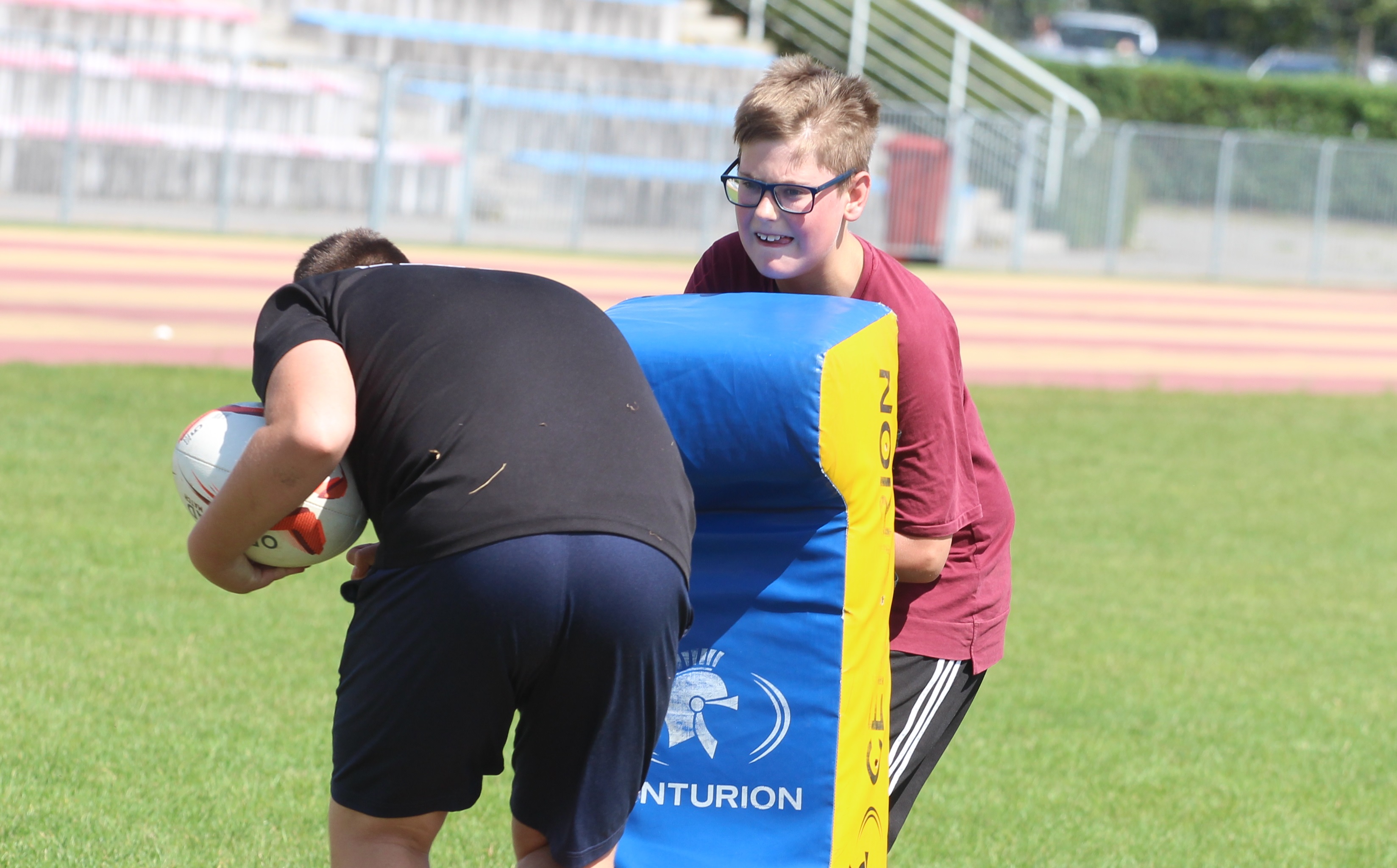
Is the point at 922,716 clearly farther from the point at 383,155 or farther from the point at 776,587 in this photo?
the point at 383,155

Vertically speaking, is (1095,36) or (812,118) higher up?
A: (1095,36)

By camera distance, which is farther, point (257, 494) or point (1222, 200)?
point (1222, 200)

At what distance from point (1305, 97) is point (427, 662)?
36337 millimetres

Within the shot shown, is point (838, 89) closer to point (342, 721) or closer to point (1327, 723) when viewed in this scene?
point (342, 721)

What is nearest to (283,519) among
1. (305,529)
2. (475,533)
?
(305,529)

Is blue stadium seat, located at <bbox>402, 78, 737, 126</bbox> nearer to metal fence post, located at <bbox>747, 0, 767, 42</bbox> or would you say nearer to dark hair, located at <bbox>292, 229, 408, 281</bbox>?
metal fence post, located at <bbox>747, 0, 767, 42</bbox>

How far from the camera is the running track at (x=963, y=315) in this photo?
1255 centimetres

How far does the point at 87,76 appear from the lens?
18266 mm

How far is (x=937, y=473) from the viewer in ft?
9.94

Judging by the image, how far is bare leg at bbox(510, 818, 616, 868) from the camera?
8.64 ft

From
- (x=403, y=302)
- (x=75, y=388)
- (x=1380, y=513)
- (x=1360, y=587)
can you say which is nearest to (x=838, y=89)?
(x=403, y=302)

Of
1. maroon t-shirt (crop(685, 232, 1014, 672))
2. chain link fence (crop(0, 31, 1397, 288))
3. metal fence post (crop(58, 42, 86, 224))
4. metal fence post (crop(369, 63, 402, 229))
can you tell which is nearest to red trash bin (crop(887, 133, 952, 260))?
chain link fence (crop(0, 31, 1397, 288))

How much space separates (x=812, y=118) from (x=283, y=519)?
1219 millimetres

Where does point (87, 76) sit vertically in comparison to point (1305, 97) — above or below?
below
